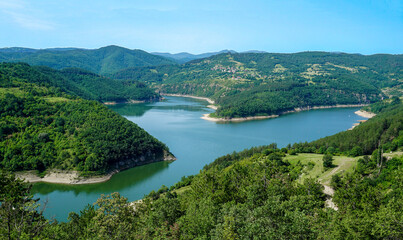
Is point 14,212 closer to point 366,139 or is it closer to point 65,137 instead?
point 65,137

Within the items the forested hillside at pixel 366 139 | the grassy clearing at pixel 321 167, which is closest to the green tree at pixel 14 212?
the grassy clearing at pixel 321 167

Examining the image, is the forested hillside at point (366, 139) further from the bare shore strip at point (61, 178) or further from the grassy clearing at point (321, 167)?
the bare shore strip at point (61, 178)

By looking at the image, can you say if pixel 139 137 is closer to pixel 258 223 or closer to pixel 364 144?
pixel 364 144

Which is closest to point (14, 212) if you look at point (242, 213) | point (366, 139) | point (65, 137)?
point (242, 213)

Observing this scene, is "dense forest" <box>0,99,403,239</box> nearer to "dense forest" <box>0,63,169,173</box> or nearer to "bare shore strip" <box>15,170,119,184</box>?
"bare shore strip" <box>15,170,119,184</box>

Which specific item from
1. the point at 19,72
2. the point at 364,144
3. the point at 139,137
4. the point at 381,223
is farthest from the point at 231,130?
the point at 381,223
